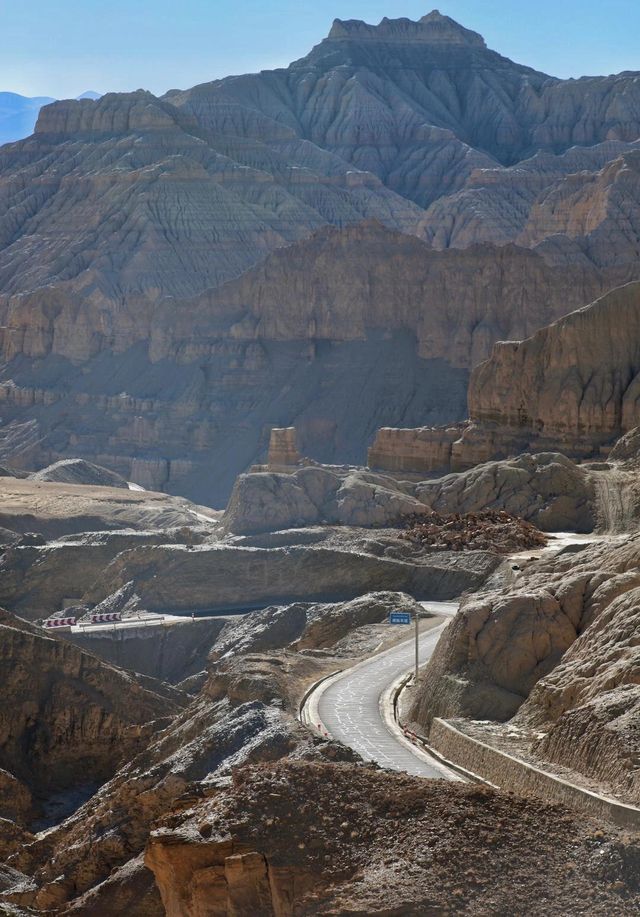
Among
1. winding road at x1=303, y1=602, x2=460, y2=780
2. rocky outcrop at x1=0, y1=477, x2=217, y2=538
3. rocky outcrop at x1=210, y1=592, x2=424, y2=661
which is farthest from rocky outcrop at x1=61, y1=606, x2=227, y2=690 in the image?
rocky outcrop at x1=0, y1=477, x2=217, y2=538

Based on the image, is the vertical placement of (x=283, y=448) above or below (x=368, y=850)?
above

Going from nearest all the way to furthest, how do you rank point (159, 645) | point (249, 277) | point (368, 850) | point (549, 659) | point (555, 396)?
A: point (368, 850) → point (549, 659) → point (159, 645) → point (555, 396) → point (249, 277)

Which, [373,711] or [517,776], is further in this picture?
[373,711]

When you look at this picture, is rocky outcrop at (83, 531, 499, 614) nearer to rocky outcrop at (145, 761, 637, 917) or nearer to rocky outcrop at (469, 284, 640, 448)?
rocky outcrop at (469, 284, 640, 448)

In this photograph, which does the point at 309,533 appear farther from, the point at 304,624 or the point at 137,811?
the point at 137,811

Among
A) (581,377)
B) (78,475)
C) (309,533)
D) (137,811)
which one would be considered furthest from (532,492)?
(78,475)

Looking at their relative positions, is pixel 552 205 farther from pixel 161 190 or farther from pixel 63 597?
pixel 63 597

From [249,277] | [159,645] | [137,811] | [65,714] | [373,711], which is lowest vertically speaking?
[159,645]
